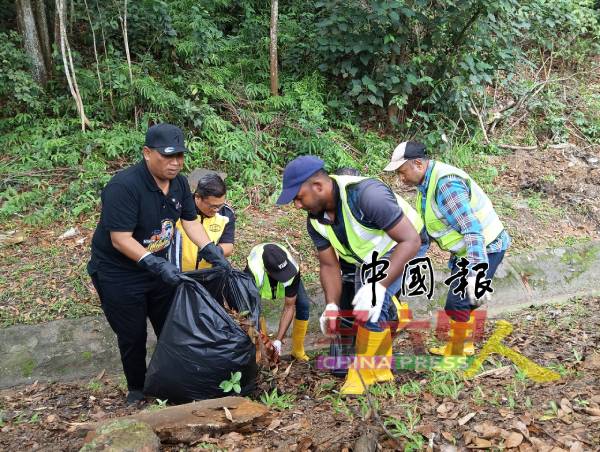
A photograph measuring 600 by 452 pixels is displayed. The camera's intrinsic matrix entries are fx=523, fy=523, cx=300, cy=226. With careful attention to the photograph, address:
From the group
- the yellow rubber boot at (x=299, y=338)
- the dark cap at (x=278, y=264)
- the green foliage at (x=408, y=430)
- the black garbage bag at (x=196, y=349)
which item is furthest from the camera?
the yellow rubber boot at (x=299, y=338)

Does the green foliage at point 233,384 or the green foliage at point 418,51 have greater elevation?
the green foliage at point 418,51

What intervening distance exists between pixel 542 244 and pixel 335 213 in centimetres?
402

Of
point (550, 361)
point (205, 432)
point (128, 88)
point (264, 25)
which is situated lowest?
point (550, 361)

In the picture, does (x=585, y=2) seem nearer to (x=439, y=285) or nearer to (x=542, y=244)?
(x=542, y=244)

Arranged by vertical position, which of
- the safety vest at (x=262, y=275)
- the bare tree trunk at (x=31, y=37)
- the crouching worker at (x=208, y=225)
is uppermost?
the bare tree trunk at (x=31, y=37)

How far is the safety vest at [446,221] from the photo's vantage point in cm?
347

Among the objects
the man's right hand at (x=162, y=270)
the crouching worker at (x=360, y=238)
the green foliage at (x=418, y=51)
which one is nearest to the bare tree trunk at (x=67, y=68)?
the green foliage at (x=418, y=51)

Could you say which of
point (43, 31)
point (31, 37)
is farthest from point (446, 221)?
point (43, 31)

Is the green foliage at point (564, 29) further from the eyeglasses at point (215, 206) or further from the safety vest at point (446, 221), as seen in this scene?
the eyeglasses at point (215, 206)

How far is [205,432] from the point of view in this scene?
8.38 ft

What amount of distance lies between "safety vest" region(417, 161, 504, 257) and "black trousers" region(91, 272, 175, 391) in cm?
178

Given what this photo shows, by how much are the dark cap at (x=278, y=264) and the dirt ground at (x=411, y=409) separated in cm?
67

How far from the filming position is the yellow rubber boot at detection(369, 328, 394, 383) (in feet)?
11.1

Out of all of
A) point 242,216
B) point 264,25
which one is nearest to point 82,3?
point 264,25
